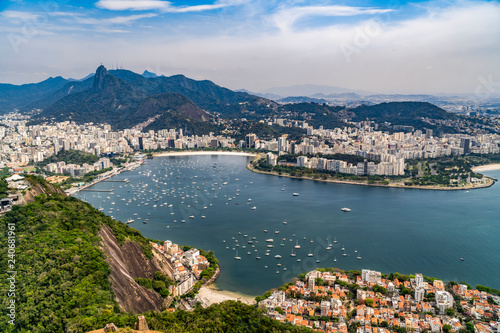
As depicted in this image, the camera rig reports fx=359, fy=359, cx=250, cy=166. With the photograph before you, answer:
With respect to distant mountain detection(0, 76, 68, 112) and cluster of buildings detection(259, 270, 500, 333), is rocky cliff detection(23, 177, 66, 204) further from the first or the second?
distant mountain detection(0, 76, 68, 112)

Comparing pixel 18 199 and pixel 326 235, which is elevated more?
pixel 18 199

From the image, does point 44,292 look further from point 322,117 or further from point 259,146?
point 322,117

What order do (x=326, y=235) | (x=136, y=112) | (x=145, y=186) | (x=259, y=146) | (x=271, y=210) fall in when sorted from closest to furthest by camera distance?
(x=326, y=235) < (x=271, y=210) < (x=145, y=186) < (x=259, y=146) < (x=136, y=112)

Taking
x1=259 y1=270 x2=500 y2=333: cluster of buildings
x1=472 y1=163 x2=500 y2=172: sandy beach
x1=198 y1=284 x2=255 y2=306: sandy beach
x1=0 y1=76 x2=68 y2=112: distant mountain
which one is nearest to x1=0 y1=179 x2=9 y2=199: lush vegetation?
x1=198 y1=284 x2=255 y2=306: sandy beach

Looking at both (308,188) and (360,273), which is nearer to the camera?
(360,273)

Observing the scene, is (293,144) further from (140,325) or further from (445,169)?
(140,325)

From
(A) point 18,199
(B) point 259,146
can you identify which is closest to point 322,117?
(B) point 259,146
